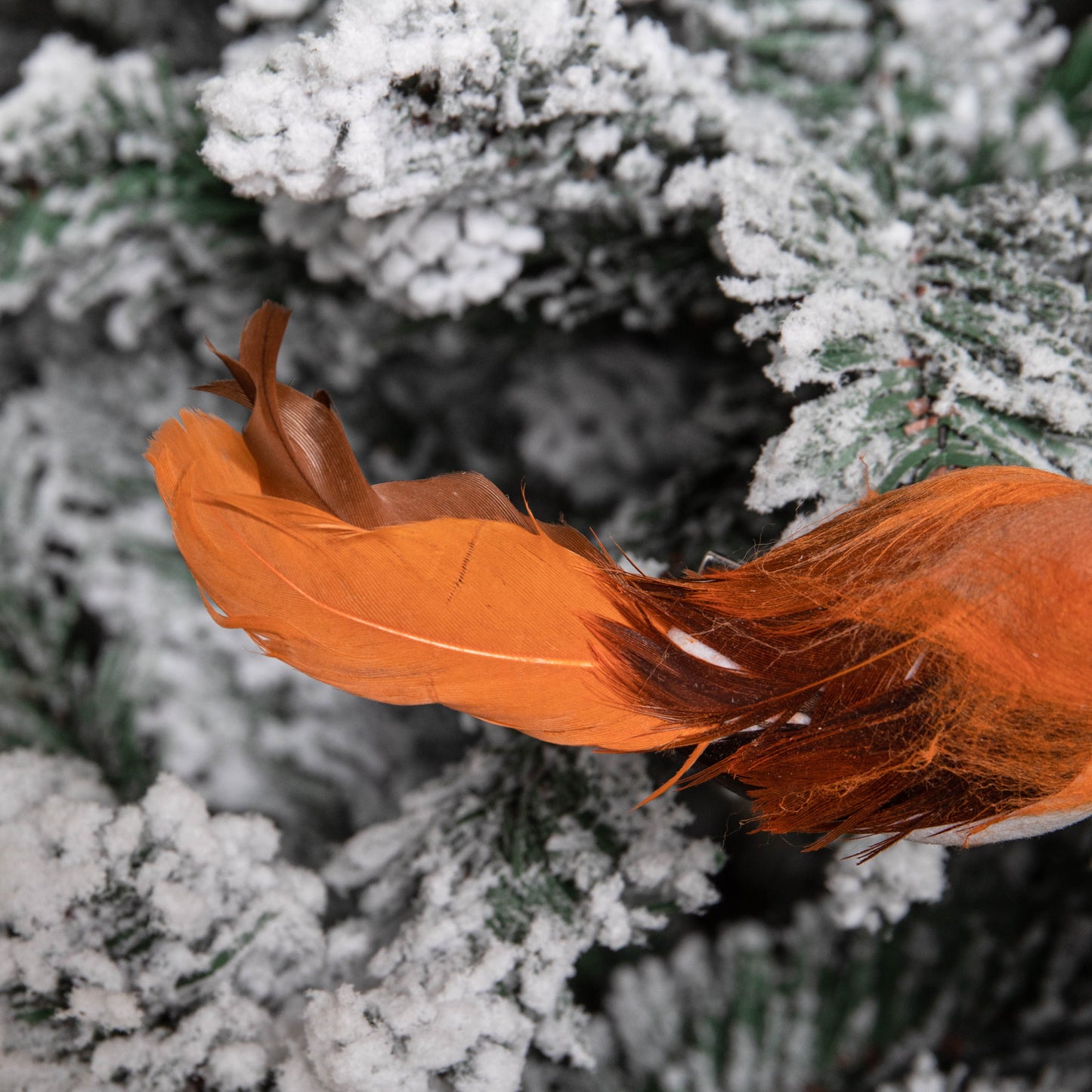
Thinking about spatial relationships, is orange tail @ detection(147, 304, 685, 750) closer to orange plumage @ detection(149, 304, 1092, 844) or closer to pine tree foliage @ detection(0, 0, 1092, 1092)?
orange plumage @ detection(149, 304, 1092, 844)

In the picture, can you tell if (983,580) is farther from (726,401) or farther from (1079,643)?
(726,401)

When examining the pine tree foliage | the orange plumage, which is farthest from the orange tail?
the pine tree foliage

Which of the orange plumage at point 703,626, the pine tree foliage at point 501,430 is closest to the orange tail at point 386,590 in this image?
the orange plumage at point 703,626

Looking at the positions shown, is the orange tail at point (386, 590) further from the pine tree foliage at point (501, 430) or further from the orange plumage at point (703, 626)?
the pine tree foliage at point (501, 430)

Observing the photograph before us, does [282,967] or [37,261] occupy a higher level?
[37,261]

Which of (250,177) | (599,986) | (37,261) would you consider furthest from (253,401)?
(599,986)
